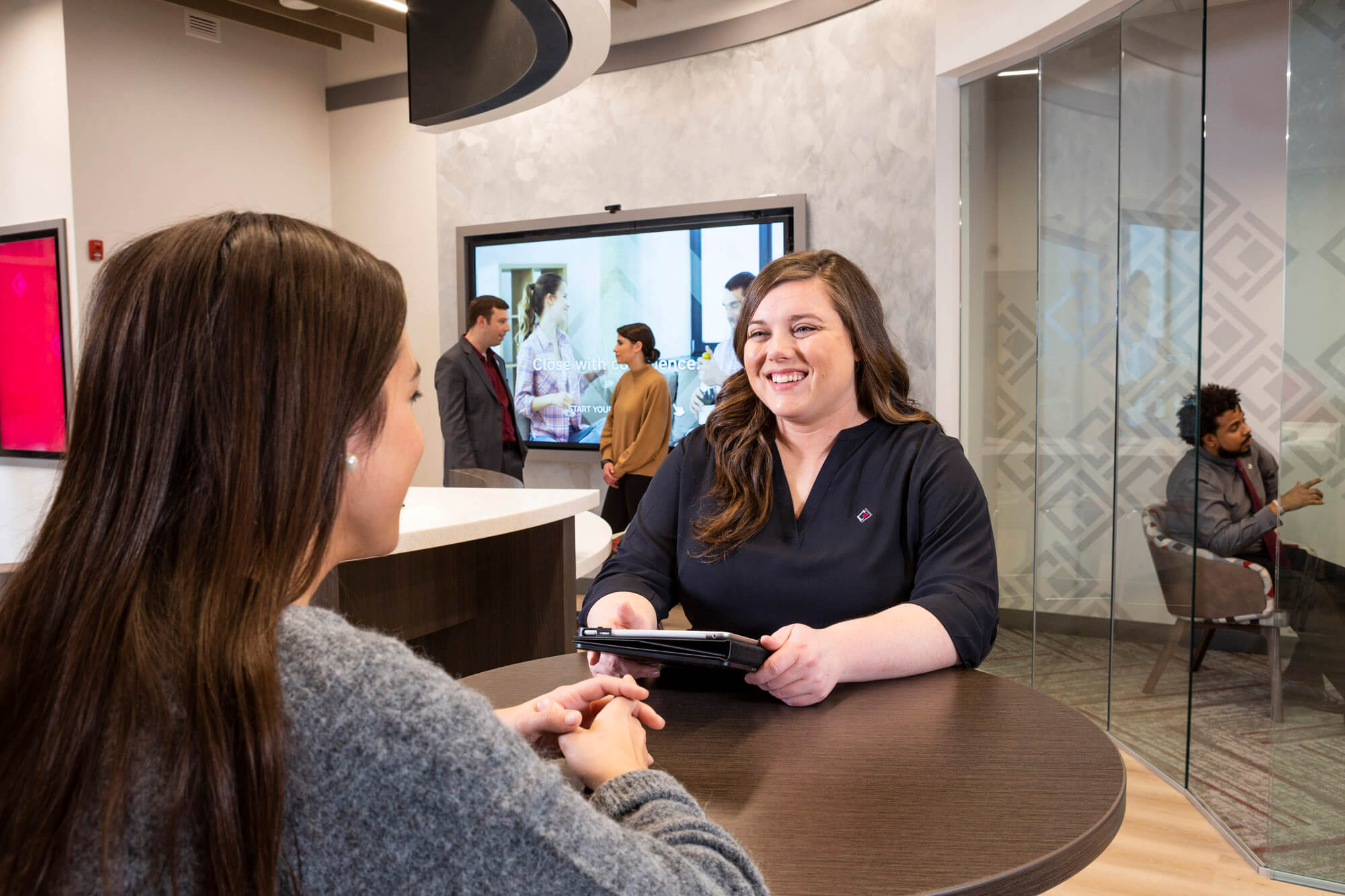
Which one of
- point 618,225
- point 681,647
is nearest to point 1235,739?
point 681,647

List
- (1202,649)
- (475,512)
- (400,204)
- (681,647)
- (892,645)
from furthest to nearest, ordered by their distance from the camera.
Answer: (400,204) < (1202,649) < (475,512) < (892,645) < (681,647)

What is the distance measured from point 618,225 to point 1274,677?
4173 mm

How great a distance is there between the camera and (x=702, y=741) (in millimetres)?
1209

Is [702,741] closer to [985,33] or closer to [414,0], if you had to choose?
[414,0]

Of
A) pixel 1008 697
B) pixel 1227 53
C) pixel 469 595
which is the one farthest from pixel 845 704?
pixel 1227 53

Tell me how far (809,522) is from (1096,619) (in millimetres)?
2527

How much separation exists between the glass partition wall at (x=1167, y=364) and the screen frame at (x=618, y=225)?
3.52 feet

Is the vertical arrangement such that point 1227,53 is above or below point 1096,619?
above

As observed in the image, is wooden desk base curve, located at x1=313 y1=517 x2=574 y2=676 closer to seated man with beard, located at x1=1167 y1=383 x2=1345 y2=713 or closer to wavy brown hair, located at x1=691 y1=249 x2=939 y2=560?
wavy brown hair, located at x1=691 y1=249 x2=939 y2=560

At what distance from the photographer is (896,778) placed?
1.08m

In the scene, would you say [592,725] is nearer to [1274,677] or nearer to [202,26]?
[1274,677]

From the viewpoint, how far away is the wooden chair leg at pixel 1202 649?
313cm

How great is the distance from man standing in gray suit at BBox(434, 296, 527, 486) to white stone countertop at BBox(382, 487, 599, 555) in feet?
7.59

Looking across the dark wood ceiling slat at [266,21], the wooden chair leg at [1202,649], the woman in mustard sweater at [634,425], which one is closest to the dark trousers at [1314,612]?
the wooden chair leg at [1202,649]
